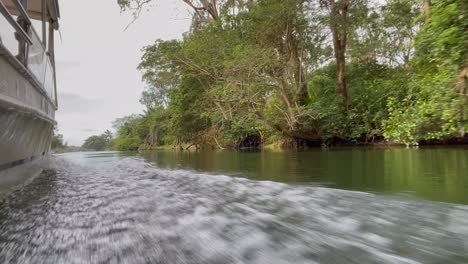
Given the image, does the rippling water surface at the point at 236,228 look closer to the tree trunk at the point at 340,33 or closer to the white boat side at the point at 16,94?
the white boat side at the point at 16,94

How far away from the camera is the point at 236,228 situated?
52.7 inches

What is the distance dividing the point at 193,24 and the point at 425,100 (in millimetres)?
11767

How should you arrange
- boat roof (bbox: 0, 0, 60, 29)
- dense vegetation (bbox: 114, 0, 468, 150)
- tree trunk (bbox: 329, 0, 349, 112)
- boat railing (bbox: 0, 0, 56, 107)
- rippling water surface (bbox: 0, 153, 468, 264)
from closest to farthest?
rippling water surface (bbox: 0, 153, 468, 264), boat railing (bbox: 0, 0, 56, 107), boat roof (bbox: 0, 0, 60, 29), dense vegetation (bbox: 114, 0, 468, 150), tree trunk (bbox: 329, 0, 349, 112)

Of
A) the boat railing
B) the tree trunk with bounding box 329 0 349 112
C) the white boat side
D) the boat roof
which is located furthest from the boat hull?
the tree trunk with bounding box 329 0 349 112

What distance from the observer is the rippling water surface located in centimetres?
102

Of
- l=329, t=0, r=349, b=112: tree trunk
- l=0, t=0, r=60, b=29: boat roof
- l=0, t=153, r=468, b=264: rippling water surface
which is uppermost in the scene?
l=329, t=0, r=349, b=112: tree trunk

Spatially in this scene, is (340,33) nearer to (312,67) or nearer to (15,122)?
(312,67)

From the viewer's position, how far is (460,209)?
149cm

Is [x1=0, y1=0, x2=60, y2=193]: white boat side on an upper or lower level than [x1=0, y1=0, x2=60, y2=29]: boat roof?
lower

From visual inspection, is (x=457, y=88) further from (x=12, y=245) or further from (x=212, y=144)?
(x=212, y=144)

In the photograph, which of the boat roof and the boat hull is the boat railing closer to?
the boat hull

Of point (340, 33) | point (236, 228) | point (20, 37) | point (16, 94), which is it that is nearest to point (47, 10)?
point (20, 37)

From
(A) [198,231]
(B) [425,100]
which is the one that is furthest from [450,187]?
(B) [425,100]

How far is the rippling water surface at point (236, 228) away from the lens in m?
1.02
